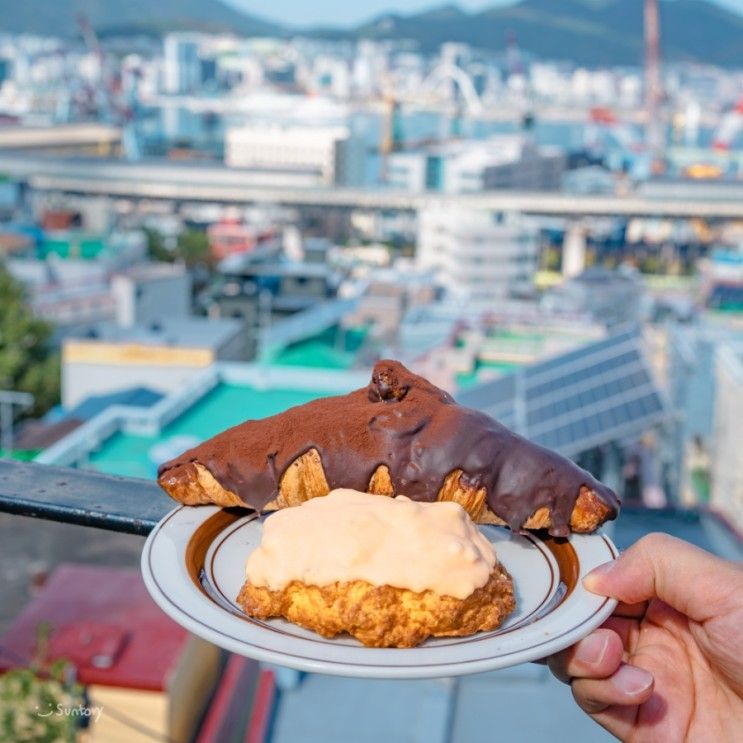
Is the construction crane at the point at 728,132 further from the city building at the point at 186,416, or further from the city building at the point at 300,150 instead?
the city building at the point at 186,416

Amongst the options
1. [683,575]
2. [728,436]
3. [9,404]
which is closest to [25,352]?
[9,404]

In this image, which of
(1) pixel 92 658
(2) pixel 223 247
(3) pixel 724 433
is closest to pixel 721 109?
(2) pixel 223 247

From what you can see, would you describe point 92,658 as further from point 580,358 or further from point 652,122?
point 652,122

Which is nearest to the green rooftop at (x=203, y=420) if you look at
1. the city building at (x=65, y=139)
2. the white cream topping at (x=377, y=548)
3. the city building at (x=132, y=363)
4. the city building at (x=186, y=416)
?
the city building at (x=186, y=416)

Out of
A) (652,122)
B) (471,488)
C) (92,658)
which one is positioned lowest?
(92,658)

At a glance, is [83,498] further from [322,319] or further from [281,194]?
[281,194]

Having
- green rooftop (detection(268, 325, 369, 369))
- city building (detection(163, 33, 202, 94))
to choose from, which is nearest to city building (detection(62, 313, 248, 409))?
Answer: green rooftop (detection(268, 325, 369, 369))

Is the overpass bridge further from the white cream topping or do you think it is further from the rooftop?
the white cream topping
